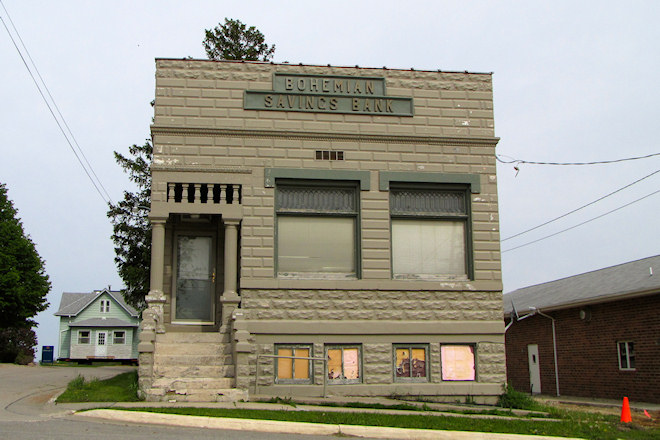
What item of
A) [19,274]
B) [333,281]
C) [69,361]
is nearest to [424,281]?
[333,281]

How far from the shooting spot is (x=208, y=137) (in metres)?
14.8

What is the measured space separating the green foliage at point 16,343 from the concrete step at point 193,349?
79.7 ft

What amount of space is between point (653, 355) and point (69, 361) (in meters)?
47.0

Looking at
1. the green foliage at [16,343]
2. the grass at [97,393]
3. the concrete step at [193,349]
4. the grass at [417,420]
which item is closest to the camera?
the grass at [417,420]

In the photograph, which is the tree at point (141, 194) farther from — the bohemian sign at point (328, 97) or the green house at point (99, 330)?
the green house at point (99, 330)

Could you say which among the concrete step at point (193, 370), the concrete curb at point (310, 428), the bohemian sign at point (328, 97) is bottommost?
the concrete curb at point (310, 428)

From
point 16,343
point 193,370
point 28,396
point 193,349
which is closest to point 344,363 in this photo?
point 193,349

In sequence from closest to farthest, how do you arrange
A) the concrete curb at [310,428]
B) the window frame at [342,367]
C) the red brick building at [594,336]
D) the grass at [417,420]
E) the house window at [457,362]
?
the concrete curb at [310,428] < the grass at [417,420] < the window frame at [342,367] < the house window at [457,362] < the red brick building at [594,336]

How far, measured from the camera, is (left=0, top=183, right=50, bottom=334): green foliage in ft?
136

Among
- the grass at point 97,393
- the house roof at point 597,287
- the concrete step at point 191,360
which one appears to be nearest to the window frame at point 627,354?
the house roof at point 597,287

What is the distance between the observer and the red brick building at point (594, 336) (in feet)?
66.7

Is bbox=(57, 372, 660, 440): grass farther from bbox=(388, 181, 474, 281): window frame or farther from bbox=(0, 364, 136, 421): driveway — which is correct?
bbox=(388, 181, 474, 281): window frame

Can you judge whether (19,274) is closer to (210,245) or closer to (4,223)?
(4,223)

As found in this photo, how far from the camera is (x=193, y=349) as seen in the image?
13.3 metres
